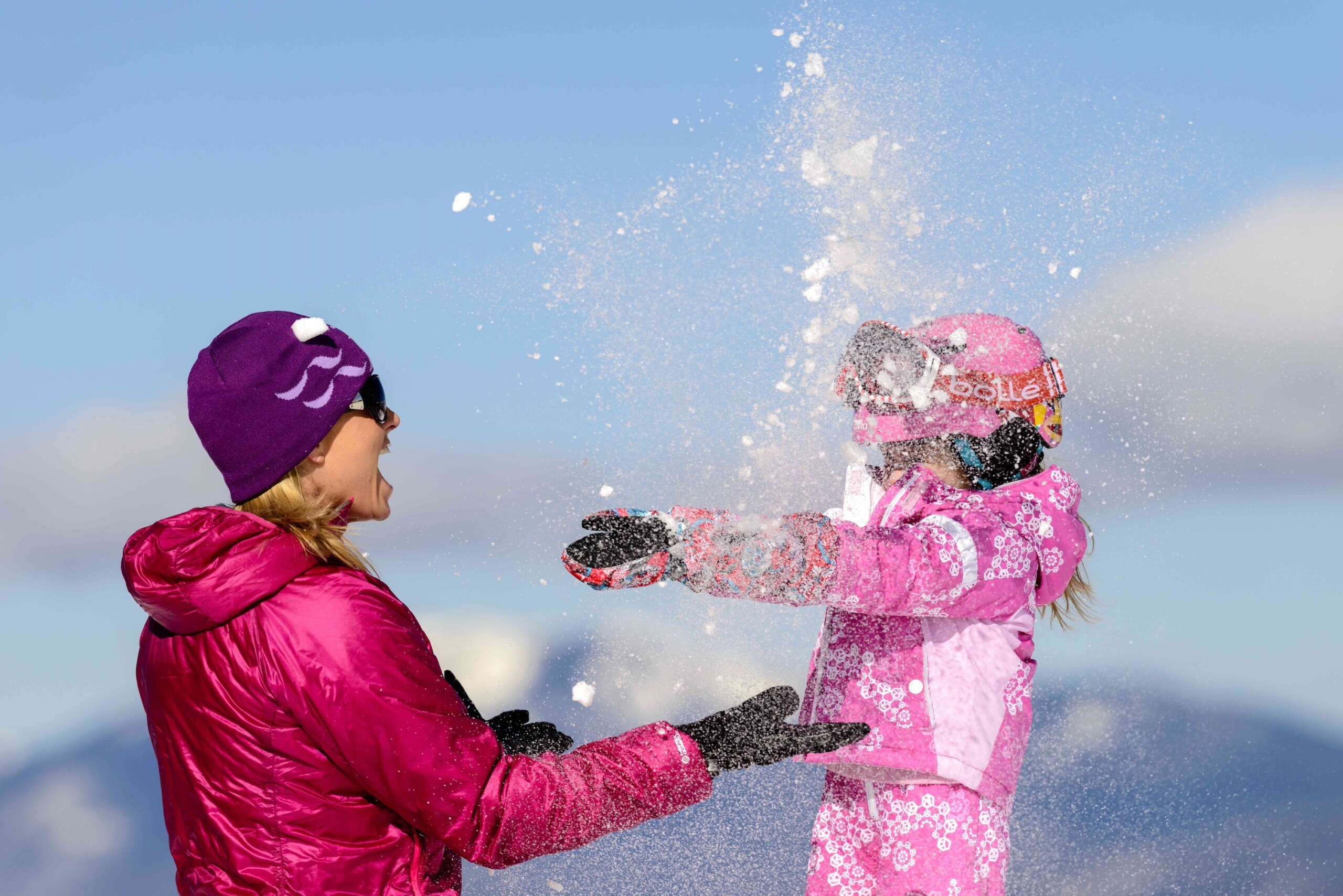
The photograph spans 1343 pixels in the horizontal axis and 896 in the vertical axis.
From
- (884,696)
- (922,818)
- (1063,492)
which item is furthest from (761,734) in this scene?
(1063,492)

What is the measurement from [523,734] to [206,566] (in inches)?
36.7

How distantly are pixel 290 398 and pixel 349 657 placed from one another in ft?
1.70

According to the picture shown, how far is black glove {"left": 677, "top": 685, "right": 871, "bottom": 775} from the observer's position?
2166 millimetres

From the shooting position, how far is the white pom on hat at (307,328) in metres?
2.17

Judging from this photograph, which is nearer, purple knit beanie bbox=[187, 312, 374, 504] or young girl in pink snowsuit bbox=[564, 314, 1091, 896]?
purple knit beanie bbox=[187, 312, 374, 504]

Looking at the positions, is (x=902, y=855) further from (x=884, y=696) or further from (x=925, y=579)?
(x=925, y=579)

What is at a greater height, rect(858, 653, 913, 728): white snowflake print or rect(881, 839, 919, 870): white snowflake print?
rect(858, 653, 913, 728): white snowflake print

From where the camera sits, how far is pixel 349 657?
6.38ft

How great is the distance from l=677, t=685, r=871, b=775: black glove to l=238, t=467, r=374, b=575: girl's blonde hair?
2.36 feet

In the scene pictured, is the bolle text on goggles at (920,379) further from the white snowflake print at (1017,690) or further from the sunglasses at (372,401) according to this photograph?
the sunglasses at (372,401)

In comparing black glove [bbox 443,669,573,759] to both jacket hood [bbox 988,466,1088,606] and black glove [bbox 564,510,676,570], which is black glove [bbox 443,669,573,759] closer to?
black glove [bbox 564,510,676,570]

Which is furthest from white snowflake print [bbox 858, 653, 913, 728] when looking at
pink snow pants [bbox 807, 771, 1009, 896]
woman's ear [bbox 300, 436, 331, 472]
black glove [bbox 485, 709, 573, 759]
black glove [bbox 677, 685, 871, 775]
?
woman's ear [bbox 300, 436, 331, 472]

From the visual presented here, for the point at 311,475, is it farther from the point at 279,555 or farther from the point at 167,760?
the point at 167,760

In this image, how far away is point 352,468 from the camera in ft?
7.40
